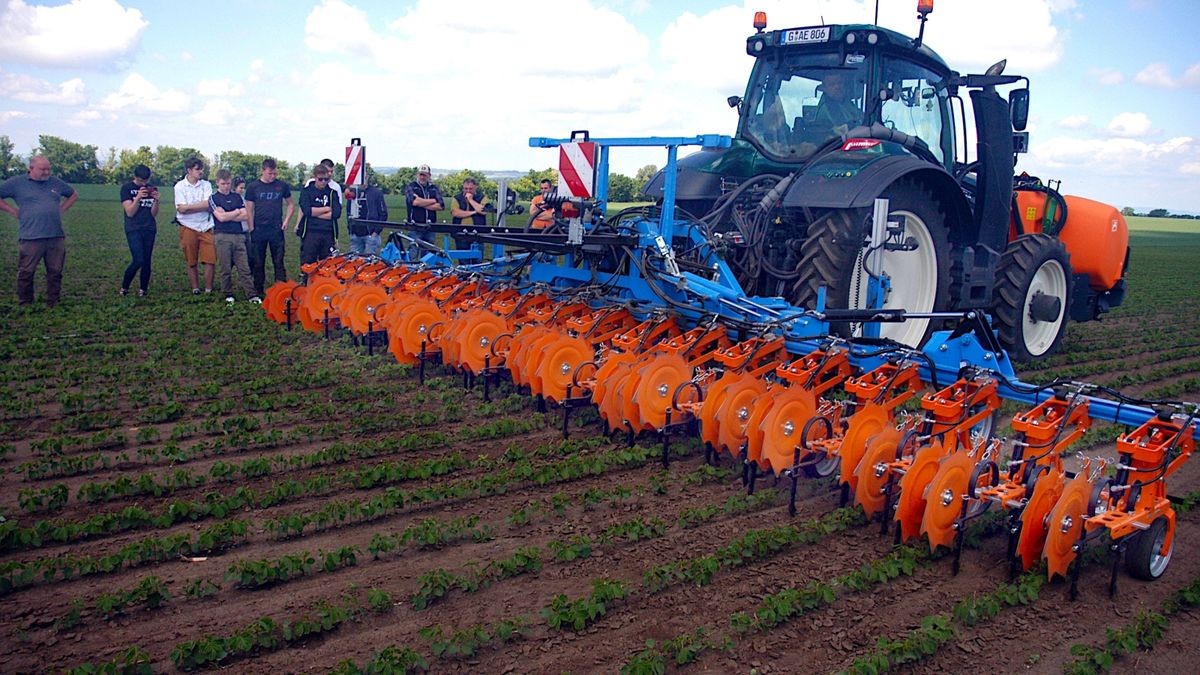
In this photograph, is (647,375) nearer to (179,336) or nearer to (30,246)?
(179,336)

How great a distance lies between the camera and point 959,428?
429 cm

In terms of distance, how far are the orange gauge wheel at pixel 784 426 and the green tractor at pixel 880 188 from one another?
3.76 ft

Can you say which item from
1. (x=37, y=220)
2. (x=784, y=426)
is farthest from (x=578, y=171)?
(x=37, y=220)

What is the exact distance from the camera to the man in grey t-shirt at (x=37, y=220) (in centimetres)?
904

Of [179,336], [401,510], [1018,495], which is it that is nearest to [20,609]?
[401,510]

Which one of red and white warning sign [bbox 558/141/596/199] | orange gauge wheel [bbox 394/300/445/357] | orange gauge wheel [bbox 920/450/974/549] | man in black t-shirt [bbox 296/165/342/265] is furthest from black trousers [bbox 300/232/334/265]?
orange gauge wheel [bbox 920/450/974/549]

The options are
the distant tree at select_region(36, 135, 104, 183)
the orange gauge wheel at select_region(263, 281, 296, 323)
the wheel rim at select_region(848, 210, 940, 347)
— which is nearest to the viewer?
the wheel rim at select_region(848, 210, 940, 347)

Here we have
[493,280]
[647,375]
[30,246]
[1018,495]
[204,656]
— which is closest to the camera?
[204,656]

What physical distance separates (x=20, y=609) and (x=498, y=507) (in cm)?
185

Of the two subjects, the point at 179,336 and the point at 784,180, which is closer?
the point at 784,180

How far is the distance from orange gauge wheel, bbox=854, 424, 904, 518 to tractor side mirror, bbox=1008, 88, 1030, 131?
4.46 metres

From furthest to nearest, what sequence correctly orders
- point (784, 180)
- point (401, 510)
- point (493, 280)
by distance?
point (493, 280)
point (784, 180)
point (401, 510)

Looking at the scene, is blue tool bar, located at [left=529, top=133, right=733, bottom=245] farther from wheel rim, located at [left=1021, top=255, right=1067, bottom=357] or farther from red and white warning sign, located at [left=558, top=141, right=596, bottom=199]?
wheel rim, located at [left=1021, top=255, right=1067, bottom=357]

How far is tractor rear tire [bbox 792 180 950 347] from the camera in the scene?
5906 millimetres
